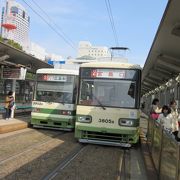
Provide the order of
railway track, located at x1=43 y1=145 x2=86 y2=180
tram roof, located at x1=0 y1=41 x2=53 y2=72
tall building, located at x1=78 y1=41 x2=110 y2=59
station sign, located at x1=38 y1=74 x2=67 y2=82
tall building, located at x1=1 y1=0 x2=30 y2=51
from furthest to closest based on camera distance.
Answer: tall building, located at x1=1 y1=0 x2=30 y2=51, tall building, located at x1=78 y1=41 x2=110 y2=59, tram roof, located at x1=0 y1=41 x2=53 y2=72, station sign, located at x1=38 y1=74 x2=67 y2=82, railway track, located at x1=43 y1=145 x2=86 y2=180

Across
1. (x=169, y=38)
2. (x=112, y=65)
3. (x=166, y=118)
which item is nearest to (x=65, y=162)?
(x=166, y=118)

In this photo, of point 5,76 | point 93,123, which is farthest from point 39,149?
point 5,76

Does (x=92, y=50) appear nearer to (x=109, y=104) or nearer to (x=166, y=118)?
(x=109, y=104)

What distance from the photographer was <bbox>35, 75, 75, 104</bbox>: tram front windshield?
16625 millimetres

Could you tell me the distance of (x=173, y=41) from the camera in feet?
43.9

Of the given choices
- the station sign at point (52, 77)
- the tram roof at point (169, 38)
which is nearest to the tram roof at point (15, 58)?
the station sign at point (52, 77)

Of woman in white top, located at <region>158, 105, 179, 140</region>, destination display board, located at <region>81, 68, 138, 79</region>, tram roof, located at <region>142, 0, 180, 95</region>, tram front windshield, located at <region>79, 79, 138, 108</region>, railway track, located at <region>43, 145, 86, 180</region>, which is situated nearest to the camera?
railway track, located at <region>43, 145, 86, 180</region>

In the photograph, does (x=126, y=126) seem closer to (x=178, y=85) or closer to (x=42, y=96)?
(x=42, y=96)

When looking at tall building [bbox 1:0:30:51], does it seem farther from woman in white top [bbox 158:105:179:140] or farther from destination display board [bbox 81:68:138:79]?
woman in white top [bbox 158:105:179:140]

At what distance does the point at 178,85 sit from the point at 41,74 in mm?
6912

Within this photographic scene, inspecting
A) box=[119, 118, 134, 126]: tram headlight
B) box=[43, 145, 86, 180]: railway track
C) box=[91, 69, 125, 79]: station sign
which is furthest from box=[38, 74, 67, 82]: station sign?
box=[119, 118, 134, 126]: tram headlight

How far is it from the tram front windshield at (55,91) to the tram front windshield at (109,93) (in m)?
3.51

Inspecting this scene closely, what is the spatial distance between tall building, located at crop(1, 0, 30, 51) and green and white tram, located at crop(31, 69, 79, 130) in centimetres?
3086

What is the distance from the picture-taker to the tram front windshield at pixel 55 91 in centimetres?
1662
